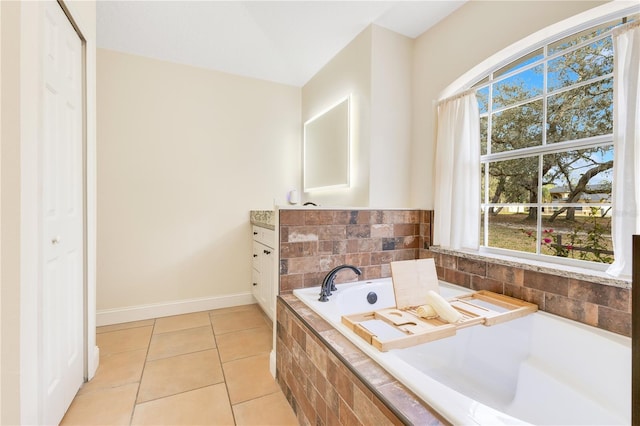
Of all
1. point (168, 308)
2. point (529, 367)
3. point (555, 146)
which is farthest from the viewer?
point (168, 308)

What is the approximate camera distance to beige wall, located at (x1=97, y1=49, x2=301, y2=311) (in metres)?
2.54

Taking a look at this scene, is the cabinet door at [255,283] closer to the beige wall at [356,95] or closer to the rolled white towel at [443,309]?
the beige wall at [356,95]

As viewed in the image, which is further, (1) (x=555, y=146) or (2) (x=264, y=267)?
(2) (x=264, y=267)

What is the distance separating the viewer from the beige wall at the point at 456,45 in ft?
5.21

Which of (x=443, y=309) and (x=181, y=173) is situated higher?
(x=181, y=173)

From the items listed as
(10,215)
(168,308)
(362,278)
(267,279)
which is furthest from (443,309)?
(168,308)

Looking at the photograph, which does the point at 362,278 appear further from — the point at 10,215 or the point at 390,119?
the point at 10,215

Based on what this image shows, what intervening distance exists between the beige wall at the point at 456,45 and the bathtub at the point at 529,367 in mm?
1083

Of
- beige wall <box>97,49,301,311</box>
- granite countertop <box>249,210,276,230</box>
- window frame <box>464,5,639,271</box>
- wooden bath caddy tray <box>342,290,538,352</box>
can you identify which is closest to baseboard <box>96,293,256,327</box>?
beige wall <box>97,49,301,311</box>

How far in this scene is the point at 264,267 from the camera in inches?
100

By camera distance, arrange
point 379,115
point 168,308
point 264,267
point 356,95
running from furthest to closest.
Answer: point 168,308 → point 264,267 → point 356,95 → point 379,115

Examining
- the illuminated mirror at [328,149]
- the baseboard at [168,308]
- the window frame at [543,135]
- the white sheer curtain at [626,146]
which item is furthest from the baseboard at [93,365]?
the white sheer curtain at [626,146]

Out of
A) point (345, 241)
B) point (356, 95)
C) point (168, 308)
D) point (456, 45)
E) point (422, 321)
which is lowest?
point (168, 308)

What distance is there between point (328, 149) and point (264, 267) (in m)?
1.30
